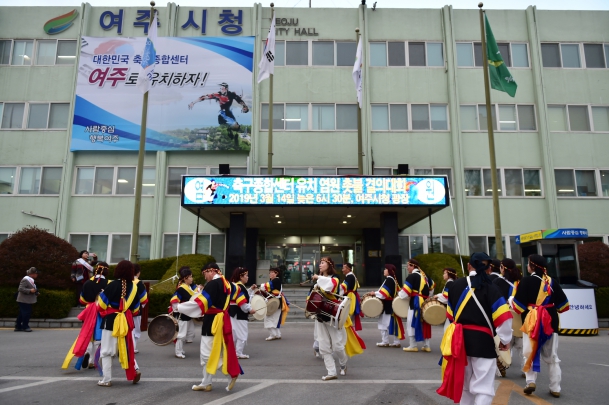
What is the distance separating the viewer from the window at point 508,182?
2352cm

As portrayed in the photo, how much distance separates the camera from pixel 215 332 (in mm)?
6785

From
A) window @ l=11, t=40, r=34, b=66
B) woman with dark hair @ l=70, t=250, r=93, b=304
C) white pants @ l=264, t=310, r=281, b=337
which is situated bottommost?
white pants @ l=264, t=310, r=281, b=337

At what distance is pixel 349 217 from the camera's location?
20.7 metres

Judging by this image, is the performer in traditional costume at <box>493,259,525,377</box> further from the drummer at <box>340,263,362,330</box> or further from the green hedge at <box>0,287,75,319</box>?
the green hedge at <box>0,287,75,319</box>

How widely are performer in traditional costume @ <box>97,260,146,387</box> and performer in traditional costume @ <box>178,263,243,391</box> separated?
1.04 metres

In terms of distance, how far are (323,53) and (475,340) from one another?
73.2 feet

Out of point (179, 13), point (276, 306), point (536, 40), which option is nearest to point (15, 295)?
point (276, 306)

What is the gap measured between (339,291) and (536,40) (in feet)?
76.1

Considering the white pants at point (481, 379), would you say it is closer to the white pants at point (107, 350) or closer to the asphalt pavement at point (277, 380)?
the asphalt pavement at point (277, 380)

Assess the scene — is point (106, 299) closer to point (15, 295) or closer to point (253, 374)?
point (253, 374)

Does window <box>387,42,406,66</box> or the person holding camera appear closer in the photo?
the person holding camera

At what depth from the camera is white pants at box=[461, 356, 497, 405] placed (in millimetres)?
4855

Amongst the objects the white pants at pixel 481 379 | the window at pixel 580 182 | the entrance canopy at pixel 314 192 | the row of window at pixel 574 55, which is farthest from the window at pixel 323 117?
the white pants at pixel 481 379

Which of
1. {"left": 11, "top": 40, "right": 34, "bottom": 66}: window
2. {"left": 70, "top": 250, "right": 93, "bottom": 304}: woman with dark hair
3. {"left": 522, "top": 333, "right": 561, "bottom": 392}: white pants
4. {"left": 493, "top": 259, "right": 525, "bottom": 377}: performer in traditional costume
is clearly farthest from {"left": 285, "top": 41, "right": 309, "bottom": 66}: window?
{"left": 522, "top": 333, "right": 561, "bottom": 392}: white pants
